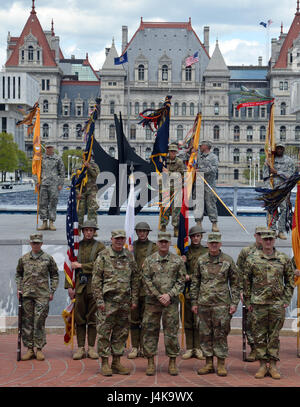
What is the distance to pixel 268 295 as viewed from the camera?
5.39 meters

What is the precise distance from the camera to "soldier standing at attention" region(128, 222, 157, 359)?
592 cm

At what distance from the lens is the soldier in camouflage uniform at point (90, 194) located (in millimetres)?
9133

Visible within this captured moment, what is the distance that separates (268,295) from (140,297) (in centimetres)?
132

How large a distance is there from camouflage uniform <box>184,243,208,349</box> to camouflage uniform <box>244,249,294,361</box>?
0.68 meters

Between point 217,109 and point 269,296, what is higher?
point 217,109

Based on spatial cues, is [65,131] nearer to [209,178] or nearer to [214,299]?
[209,178]

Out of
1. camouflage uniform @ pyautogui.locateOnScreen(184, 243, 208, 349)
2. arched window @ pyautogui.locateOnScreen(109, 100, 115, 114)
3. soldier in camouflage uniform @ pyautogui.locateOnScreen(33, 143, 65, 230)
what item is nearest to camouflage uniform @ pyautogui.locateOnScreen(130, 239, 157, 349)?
camouflage uniform @ pyautogui.locateOnScreen(184, 243, 208, 349)

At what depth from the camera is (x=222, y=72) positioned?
72688 mm

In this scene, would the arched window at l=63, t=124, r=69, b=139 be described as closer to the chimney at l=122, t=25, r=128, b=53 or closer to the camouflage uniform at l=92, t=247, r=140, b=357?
the chimney at l=122, t=25, r=128, b=53

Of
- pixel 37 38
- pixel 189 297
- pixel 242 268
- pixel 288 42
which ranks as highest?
pixel 37 38

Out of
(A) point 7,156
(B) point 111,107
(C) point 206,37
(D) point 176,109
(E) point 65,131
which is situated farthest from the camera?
(C) point 206,37

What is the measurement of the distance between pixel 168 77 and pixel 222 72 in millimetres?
7029

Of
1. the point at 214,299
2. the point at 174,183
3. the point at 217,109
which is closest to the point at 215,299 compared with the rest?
the point at 214,299

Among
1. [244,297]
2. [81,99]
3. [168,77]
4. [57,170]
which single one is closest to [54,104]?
[81,99]
